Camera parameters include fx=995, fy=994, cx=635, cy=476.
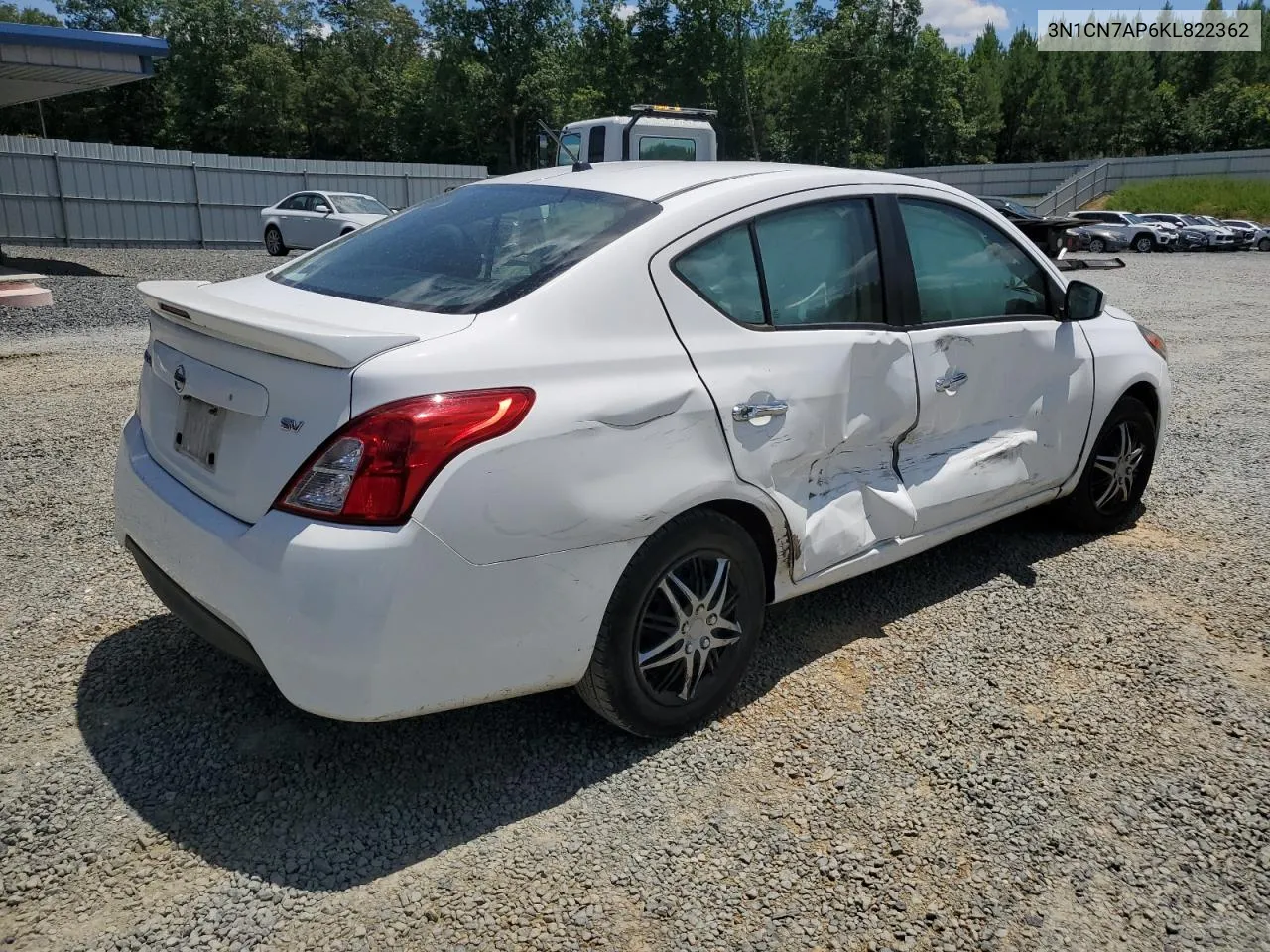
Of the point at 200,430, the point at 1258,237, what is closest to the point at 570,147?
the point at 200,430

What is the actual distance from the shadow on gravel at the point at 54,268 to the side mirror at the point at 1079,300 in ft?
55.5

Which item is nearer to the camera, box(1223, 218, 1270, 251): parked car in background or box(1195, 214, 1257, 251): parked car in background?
box(1195, 214, 1257, 251): parked car in background

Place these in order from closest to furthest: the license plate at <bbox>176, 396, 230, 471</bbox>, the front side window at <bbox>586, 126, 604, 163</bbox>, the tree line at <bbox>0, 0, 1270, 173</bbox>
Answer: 1. the license plate at <bbox>176, 396, 230, 471</bbox>
2. the front side window at <bbox>586, 126, 604, 163</bbox>
3. the tree line at <bbox>0, 0, 1270, 173</bbox>

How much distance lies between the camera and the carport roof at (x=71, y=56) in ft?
56.5

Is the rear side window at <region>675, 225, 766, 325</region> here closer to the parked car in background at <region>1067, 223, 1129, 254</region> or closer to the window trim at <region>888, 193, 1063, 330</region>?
the window trim at <region>888, 193, 1063, 330</region>

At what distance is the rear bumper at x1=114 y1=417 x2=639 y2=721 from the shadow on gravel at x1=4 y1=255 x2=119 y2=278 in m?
16.6

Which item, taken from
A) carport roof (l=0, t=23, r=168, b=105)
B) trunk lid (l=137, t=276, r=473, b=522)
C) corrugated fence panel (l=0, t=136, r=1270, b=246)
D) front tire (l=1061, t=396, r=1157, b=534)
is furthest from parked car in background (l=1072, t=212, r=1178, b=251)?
trunk lid (l=137, t=276, r=473, b=522)

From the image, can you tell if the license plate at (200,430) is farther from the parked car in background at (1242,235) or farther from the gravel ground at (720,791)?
the parked car in background at (1242,235)

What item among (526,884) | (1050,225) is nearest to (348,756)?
(526,884)

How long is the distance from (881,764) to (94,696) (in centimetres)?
249

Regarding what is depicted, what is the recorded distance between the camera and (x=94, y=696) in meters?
3.20

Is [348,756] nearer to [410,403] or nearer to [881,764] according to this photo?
[410,403]

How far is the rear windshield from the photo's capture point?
9.35ft

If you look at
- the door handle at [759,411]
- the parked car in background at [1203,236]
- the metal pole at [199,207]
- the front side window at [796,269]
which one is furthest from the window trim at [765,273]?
the parked car in background at [1203,236]
